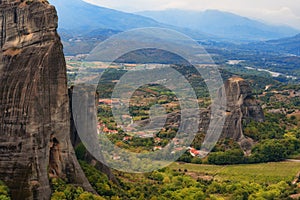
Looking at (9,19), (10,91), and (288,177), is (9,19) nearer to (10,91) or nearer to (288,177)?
(10,91)

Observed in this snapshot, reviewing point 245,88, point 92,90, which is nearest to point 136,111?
point 245,88

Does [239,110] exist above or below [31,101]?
below

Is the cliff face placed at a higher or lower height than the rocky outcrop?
higher

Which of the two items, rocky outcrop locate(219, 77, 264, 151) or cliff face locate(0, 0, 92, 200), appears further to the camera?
rocky outcrop locate(219, 77, 264, 151)

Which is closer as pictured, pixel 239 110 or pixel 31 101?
pixel 31 101
